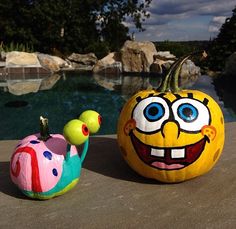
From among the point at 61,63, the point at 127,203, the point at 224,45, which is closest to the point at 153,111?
the point at 127,203

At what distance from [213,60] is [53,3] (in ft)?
38.7

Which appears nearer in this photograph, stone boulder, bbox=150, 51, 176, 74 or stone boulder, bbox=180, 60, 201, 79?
stone boulder, bbox=180, 60, 201, 79

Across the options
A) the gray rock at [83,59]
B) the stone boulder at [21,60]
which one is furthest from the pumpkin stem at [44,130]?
the gray rock at [83,59]

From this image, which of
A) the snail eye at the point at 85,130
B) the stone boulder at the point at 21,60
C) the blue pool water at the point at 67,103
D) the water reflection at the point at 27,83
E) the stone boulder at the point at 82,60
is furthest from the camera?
the stone boulder at the point at 82,60

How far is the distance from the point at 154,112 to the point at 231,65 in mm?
17281

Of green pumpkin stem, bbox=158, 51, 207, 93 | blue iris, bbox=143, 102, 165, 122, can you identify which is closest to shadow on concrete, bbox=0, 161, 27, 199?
blue iris, bbox=143, 102, 165, 122

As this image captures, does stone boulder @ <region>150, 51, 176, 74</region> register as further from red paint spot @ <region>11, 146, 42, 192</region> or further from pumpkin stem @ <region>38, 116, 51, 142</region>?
red paint spot @ <region>11, 146, 42, 192</region>

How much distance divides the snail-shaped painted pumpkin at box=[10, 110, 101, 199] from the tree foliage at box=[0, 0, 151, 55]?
23001mm

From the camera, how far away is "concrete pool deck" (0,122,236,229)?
3053 millimetres

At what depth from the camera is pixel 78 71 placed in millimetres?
21766

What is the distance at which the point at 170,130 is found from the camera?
347 centimetres

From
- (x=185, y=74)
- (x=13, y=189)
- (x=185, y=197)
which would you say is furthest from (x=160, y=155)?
(x=185, y=74)

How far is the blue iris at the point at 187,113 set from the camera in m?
3.47

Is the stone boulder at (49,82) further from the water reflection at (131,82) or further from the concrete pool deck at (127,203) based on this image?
the concrete pool deck at (127,203)
